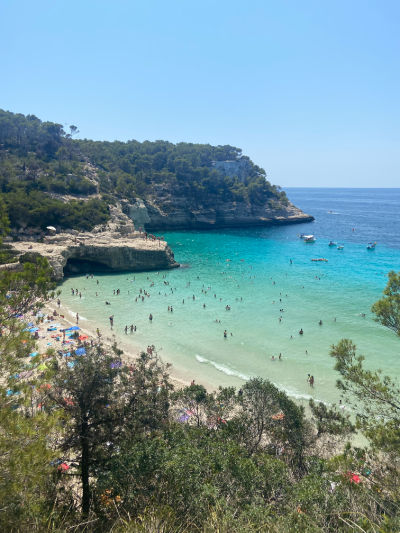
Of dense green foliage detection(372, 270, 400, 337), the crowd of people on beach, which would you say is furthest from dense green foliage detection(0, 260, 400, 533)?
the crowd of people on beach

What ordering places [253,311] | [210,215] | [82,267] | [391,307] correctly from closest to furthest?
1. [391,307]
2. [253,311]
3. [82,267]
4. [210,215]

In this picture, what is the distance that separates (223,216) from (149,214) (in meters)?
19.9

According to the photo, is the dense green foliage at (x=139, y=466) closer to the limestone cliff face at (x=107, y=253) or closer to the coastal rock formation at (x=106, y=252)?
the coastal rock formation at (x=106, y=252)

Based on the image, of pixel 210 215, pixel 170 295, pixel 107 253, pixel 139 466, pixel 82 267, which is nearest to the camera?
pixel 139 466

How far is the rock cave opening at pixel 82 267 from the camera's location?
1570 inches

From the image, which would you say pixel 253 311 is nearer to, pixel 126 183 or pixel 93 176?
pixel 93 176

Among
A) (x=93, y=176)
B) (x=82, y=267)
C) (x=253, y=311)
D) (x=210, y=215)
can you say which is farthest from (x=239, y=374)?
(x=210, y=215)

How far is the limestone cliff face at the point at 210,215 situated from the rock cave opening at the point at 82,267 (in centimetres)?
2698

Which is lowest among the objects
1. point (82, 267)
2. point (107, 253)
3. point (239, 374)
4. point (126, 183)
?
point (239, 374)

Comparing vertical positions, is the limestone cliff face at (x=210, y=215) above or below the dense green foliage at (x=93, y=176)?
below

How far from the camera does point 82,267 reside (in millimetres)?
41125

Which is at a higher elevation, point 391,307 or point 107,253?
point 391,307

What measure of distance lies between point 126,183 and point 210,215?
21.6 meters

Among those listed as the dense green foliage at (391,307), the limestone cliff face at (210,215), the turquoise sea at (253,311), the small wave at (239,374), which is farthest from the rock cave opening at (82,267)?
the dense green foliage at (391,307)
